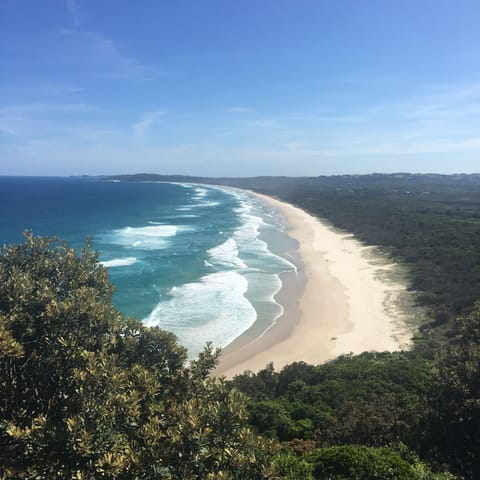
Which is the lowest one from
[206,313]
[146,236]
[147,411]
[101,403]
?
[206,313]

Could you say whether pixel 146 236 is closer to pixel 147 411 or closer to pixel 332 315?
pixel 332 315

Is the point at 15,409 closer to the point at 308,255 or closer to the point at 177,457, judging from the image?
the point at 177,457

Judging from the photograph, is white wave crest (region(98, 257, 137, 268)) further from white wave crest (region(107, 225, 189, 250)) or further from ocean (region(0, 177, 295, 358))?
white wave crest (region(107, 225, 189, 250))

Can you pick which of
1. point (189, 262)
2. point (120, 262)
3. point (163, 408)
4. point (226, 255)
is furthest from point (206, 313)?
point (163, 408)

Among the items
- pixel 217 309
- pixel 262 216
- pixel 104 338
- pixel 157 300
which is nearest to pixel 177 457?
pixel 104 338

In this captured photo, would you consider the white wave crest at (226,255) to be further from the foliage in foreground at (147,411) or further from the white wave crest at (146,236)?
the foliage in foreground at (147,411)

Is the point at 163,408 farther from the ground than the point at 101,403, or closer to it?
closer to it

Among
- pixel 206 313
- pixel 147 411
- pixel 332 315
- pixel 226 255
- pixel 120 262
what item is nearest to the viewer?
pixel 147 411

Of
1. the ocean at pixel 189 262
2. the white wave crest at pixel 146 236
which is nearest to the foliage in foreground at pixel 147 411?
the ocean at pixel 189 262
